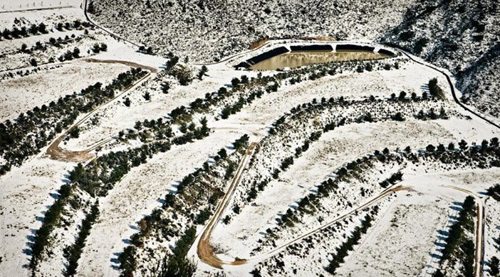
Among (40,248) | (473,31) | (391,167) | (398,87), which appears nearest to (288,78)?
(398,87)

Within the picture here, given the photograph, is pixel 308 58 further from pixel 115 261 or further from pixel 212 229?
pixel 115 261

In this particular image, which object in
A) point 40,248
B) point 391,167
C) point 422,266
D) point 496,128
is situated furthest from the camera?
point 496,128

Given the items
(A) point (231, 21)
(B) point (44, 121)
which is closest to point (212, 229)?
(B) point (44, 121)

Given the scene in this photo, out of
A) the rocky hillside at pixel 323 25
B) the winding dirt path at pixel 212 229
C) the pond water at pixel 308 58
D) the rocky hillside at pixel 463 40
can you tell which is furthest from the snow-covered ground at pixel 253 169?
the pond water at pixel 308 58

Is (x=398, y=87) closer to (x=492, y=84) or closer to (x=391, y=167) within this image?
(x=492, y=84)

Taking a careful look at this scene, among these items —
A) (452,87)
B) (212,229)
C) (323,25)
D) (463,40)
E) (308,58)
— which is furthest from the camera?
(323,25)

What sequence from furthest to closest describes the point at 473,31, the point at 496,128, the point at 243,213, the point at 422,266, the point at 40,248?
the point at 473,31 → the point at 496,128 → the point at 243,213 → the point at 422,266 → the point at 40,248
